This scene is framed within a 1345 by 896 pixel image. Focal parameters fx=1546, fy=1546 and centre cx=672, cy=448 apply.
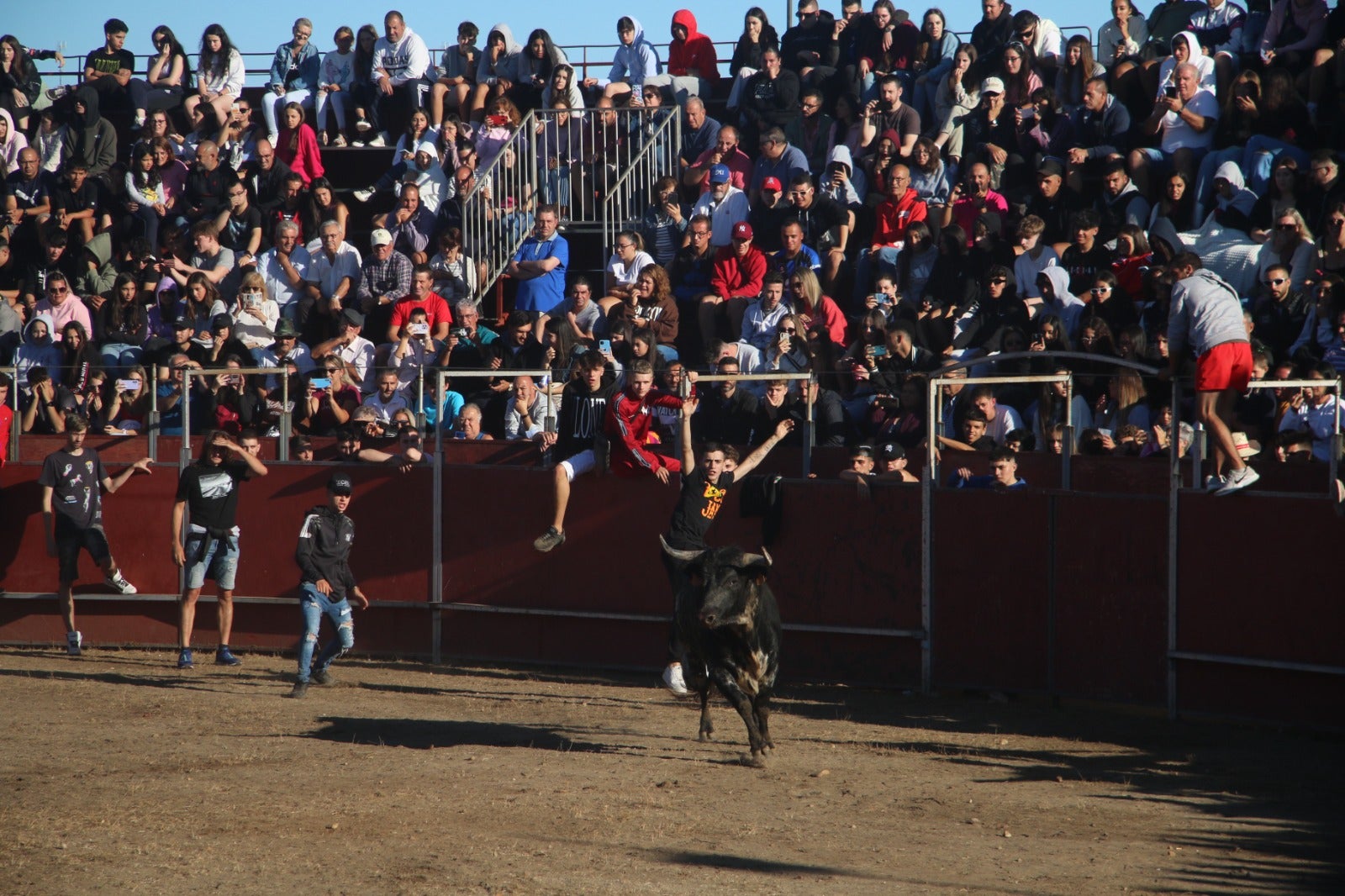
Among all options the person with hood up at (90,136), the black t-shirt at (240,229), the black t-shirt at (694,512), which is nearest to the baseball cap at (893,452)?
the black t-shirt at (694,512)

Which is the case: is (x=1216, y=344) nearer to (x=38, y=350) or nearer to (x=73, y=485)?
(x=73, y=485)

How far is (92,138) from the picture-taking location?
69.1ft

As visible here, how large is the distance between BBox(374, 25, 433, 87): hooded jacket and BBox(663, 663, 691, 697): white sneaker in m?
12.0

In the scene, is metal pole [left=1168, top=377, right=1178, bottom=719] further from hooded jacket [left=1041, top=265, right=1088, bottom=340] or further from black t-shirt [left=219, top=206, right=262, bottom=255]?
black t-shirt [left=219, top=206, right=262, bottom=255]

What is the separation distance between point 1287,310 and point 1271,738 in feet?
12.9

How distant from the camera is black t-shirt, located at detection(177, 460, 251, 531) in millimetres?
13242

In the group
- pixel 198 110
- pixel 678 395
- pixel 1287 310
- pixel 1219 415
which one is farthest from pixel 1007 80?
pixel 198 110

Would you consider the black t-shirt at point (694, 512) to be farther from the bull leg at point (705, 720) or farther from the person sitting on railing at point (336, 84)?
the person sitting on railing at point (336, 84)

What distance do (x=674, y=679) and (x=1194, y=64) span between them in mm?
8270

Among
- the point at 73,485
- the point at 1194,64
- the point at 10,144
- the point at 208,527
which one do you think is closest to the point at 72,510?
the point at 73,485

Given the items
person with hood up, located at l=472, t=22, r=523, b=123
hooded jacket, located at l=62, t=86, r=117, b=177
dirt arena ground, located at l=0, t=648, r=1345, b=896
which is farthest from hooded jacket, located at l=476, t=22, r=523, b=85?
dirt arena ground, located at l=0, t=648, r=1345, b=896

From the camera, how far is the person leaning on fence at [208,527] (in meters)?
13.2

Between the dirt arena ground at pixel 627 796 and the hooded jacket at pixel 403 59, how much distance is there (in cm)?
1078

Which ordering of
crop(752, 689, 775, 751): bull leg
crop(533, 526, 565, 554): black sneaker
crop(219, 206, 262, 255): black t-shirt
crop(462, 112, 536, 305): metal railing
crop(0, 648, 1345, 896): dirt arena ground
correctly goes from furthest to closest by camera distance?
crop(219, 206, 262, 255): black t-shirt → crop(462, 112, 536, 305): metal railing → crop(533, 526, 565, 554): black sneaker → crop(752, 689, 775, 751): bull leg → crop(0, 648, 1345, 896): dirt arena ground
